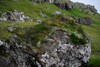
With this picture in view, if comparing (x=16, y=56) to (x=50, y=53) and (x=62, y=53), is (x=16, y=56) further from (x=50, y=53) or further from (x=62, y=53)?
(x=62, y=53)

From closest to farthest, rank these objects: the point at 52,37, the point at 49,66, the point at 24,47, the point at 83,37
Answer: the point at 49,66 → the point at 24,47 → the point at 52,37 → the point at 83,37

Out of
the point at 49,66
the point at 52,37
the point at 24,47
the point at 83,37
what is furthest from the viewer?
the point at 83,37

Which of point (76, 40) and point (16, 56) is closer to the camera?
point (16, 56)

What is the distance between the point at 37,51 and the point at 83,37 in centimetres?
787

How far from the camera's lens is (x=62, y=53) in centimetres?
1209

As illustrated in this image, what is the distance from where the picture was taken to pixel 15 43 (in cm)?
1222

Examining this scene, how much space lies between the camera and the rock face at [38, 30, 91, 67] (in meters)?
11.1

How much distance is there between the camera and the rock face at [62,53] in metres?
11.1

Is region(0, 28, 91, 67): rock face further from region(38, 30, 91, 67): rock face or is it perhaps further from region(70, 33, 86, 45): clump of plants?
region(70, 33, 86, 45): clump of plants

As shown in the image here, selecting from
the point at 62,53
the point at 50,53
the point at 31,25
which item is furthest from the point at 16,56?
the point at 31,25

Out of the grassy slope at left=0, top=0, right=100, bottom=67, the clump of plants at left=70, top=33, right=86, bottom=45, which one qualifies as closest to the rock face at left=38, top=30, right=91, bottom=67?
the clump of plants at left=70, top=33, right=86, bottom=45

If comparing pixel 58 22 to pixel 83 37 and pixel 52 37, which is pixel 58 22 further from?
pixel 83 37

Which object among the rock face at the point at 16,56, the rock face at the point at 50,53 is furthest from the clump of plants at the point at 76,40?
the rock face at the point at 16,56

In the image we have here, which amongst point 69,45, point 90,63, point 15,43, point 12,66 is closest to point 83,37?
point 69,45
